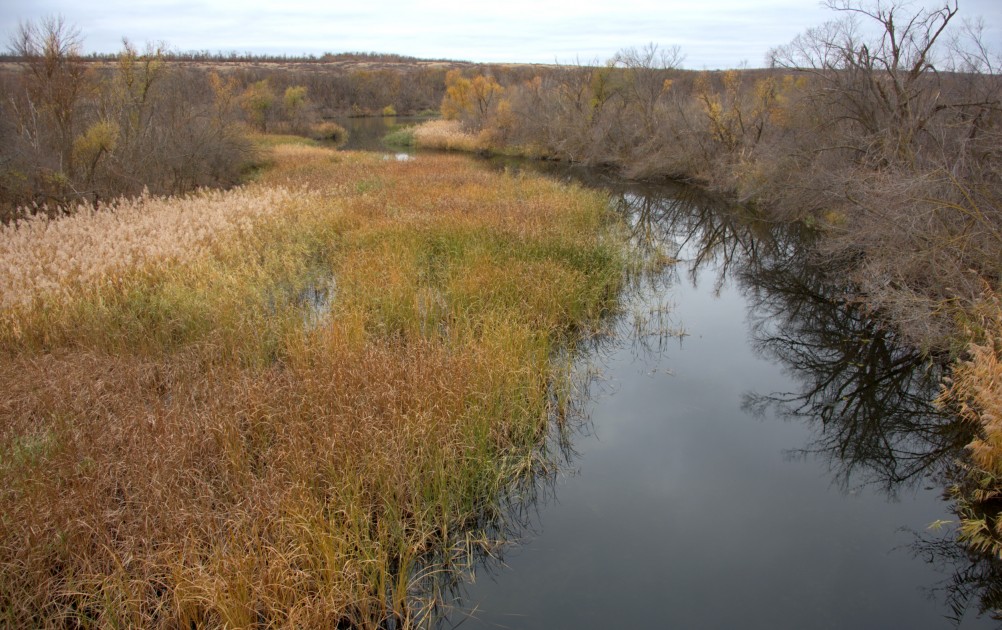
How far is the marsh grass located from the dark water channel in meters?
0.61

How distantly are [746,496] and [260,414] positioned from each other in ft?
14.6

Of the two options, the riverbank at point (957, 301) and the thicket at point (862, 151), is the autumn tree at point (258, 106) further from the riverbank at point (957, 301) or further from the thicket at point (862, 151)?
the riverbank at point (957, 301)

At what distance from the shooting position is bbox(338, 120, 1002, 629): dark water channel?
4.32 m

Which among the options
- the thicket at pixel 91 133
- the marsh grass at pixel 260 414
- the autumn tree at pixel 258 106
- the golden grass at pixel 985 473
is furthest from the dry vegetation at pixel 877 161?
the autumn tree at pixel 258 106

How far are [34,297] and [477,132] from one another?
33.6 m

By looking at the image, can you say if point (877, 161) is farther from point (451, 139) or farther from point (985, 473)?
point (451, 139)

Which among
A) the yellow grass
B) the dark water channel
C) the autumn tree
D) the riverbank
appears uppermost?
the autumn tree

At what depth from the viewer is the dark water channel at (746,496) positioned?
170 inches

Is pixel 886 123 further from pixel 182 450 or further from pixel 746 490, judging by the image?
pixel 182 450

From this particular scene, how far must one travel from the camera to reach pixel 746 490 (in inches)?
223

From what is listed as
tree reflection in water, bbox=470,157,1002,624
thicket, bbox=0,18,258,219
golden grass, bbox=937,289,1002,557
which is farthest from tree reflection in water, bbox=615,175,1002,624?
thicket, bbox=0,18,258,219

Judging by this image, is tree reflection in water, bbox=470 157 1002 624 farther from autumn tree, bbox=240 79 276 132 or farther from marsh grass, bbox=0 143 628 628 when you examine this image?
autumn tree, bbox=240 79 276 132

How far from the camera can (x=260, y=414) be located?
533cm

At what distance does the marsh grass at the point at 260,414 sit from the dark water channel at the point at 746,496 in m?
0.61
